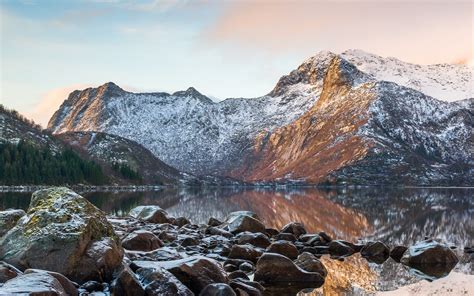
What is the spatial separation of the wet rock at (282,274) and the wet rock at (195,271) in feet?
11.7

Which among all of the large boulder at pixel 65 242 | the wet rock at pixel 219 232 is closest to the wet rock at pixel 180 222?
the wet rock at pixel 219 232

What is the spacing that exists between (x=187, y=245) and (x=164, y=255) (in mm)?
8485

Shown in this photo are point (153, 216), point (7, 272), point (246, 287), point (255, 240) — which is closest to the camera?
point (7, 272)

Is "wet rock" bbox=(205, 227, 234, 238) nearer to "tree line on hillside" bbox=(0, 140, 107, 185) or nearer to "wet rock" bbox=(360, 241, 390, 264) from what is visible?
"wet rock" bbox=(360, 241, 390, 264)

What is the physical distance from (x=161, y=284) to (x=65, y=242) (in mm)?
4215

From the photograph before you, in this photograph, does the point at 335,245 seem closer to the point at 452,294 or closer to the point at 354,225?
the point at 452,294

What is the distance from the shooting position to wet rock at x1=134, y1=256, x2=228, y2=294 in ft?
65.4

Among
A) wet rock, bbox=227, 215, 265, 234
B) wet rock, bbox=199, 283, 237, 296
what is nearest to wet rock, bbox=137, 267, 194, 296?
wet rock, bbox=199, 283, 237, 296

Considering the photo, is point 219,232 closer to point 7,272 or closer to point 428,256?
point 428,256

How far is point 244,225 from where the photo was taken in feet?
139

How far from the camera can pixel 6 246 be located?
68.3 feet

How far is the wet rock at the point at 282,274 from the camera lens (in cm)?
2417

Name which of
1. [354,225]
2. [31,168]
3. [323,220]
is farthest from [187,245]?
[31,168]

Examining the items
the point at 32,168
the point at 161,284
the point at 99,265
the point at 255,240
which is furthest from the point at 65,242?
the point at 32,168
